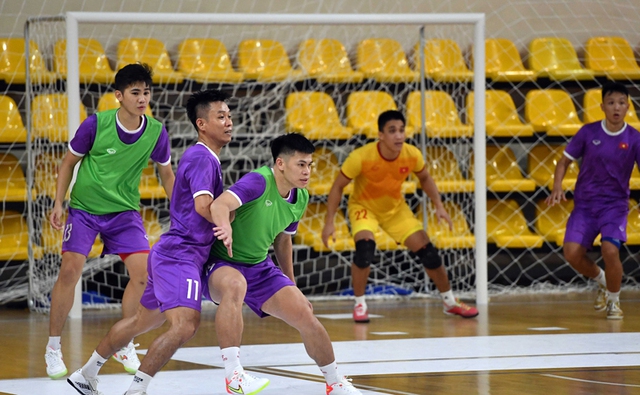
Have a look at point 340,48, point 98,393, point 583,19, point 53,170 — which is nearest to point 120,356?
point 98,393

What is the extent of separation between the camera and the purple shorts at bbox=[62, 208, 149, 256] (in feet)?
17.8

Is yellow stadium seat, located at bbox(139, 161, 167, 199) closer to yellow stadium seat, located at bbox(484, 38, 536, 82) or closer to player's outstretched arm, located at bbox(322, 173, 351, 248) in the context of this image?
player's outstretched arm, located at bbox(322, 173, 351, 248)

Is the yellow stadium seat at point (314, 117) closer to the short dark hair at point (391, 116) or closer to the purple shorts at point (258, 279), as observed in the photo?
the short dark hair at point (391, 116)

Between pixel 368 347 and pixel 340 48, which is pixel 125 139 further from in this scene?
pixel 340 48

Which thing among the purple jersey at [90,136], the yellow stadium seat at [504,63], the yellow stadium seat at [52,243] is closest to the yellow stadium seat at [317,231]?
the yellow stadium seat at [52,243]

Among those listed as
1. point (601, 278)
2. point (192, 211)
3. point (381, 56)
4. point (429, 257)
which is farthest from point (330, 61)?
point (192, 211)

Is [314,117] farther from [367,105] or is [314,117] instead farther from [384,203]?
[384,203]

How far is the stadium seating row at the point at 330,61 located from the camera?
9.22 m

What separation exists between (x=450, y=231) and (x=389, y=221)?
1.85 meters

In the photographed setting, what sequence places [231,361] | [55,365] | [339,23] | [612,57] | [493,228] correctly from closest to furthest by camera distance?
1. [231,361]
2. [55,365]
3. [339,23]
4. [493,228]
5. [612,57]

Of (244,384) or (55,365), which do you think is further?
(55,365)

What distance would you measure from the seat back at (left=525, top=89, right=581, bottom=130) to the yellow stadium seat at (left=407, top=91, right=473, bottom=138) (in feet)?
2.83

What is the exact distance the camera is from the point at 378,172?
7.62 meters

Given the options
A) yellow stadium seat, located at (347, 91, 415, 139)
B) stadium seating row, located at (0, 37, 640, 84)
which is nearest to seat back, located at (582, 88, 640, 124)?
stadium seating row, located at (0, 37, 640, 84)
